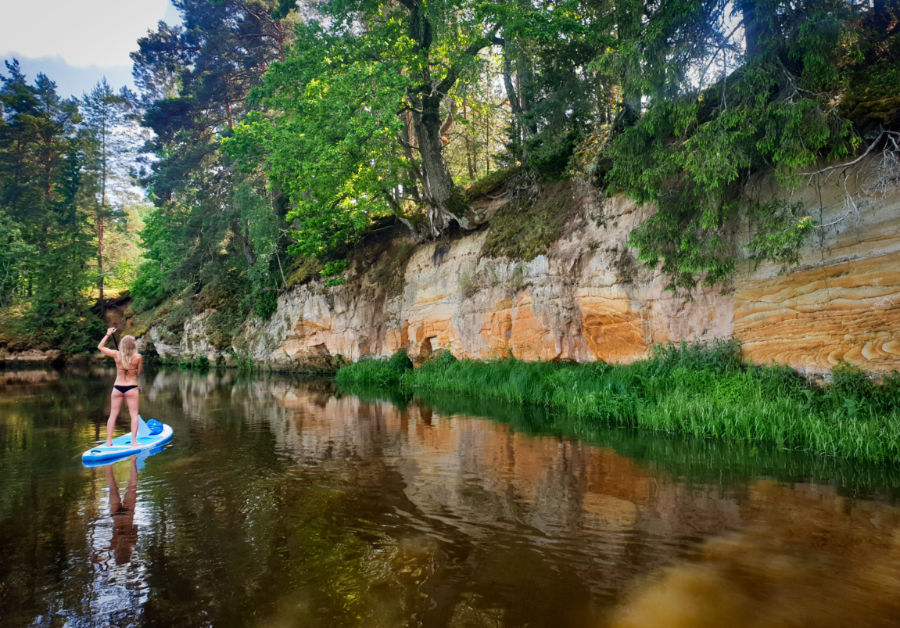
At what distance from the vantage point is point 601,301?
1397 centimetres

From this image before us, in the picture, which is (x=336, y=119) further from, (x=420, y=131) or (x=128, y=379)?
(x=128, y=379)

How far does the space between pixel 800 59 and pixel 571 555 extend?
377 inches

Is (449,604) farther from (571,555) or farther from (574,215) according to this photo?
(574,215)

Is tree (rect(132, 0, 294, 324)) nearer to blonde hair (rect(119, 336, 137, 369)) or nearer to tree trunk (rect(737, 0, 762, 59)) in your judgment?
blonde hair (rect(119, 336, 137, 369))

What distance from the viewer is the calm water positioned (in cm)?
372

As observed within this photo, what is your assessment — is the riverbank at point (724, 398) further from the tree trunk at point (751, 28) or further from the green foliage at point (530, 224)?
the tree trunk at point (751, 28)

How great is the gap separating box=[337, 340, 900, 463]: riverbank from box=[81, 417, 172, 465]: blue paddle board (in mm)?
8673

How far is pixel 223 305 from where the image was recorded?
34.1 m

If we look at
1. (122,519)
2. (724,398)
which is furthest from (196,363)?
(724,398)

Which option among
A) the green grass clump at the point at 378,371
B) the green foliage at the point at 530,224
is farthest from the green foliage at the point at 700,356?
the green grass clump at the point at 378,371

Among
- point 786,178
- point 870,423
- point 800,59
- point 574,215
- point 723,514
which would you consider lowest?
point 723,514

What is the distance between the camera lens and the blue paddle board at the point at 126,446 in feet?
27.1

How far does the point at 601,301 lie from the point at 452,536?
1024 cm

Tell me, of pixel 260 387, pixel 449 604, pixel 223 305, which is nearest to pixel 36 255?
pixel 223 305
